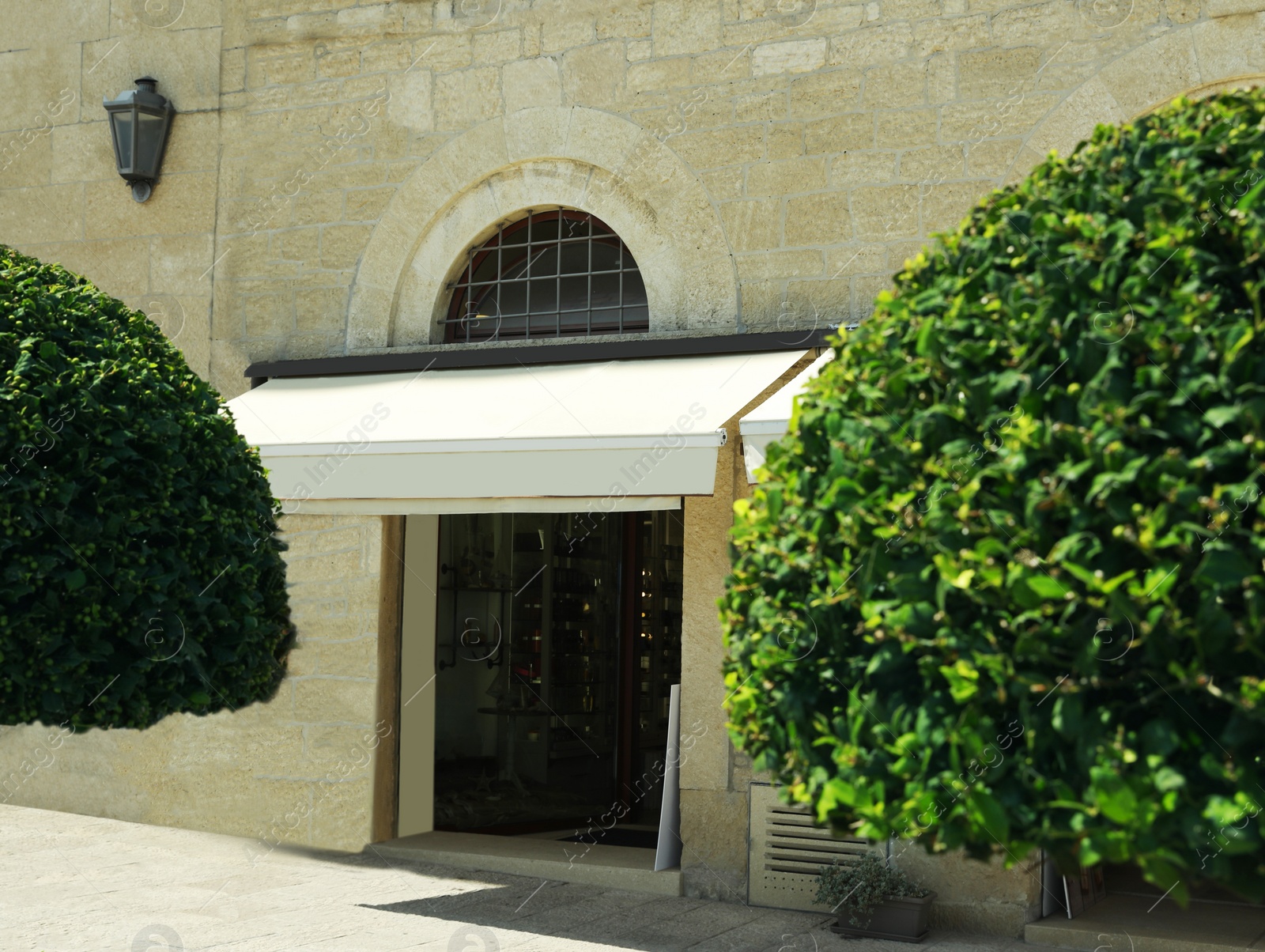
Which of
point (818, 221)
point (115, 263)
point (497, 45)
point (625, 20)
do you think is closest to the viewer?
point (818, 221)

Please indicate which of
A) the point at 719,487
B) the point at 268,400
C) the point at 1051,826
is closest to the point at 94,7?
the point at 268,400

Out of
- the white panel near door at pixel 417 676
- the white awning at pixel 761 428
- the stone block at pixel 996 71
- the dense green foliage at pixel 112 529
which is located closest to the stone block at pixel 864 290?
the stone block at pixel 996 71

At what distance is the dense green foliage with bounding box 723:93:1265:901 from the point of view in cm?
257

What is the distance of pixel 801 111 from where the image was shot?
8758 mm

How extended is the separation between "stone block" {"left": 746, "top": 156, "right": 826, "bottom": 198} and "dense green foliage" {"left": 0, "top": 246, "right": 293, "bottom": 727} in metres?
4.75

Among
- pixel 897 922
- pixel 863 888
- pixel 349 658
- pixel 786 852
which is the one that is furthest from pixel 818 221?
pixel 349 658

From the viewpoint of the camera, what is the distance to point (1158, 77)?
784 centimetres

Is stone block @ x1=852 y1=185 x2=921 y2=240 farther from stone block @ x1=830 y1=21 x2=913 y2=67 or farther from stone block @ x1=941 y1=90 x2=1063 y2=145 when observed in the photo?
stone block @ x1=830 y1=21 x2=913 y2=67

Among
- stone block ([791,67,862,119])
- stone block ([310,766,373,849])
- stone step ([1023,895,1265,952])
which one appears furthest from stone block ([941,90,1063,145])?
stone block ([310,766,373,849])

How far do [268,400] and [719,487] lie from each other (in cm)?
368

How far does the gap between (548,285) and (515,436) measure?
93.3 inches

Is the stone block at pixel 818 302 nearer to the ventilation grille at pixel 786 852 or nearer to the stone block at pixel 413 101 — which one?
the ventilation grille at pixel 786 852

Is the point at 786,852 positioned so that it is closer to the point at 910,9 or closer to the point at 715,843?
the point at 715,843

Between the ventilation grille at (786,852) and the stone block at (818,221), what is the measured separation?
3705mm
